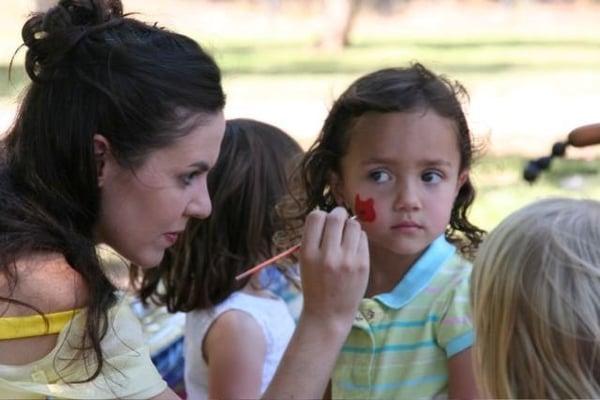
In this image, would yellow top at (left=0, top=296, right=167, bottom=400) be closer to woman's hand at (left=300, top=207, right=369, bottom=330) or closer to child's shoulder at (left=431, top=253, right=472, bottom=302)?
woman's hand at (left=300, top=207, right=369, bottom=330)

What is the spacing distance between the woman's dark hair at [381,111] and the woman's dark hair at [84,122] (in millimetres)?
374

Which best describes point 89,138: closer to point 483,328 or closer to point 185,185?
point 185,185

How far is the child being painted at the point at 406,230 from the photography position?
88.0 inches

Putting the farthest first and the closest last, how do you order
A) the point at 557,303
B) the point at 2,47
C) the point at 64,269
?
the point at 2,47 → the point at 64,269 → the point at 557,303

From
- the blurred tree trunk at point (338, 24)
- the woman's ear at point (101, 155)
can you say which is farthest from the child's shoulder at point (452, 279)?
the blurred tree trunk at point (338, 24)

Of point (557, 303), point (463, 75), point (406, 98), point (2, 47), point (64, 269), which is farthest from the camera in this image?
point (2, 47)

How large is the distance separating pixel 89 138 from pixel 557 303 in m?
0.79

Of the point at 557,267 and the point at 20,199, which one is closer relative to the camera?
the point at 557,267

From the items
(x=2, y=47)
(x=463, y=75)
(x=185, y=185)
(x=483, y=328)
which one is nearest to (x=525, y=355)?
(x=483, y=328)

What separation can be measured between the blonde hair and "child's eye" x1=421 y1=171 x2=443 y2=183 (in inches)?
22.5

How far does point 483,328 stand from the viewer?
5.45 ft

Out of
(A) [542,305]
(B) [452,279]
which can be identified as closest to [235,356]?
(B) [452,279]

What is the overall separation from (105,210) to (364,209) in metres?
0.51

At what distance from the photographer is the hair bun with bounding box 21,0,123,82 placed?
202cm
